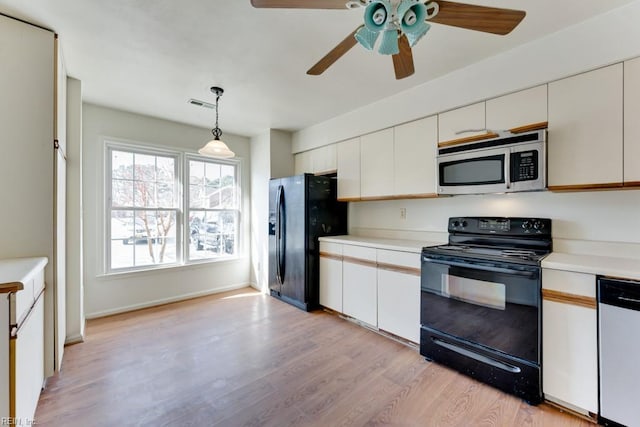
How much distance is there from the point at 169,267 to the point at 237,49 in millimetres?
2904

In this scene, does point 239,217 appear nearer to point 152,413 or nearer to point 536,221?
A: point 152,413

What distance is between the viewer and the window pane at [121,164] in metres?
3.39

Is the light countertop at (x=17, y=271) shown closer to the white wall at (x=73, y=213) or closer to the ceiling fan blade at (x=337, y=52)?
the white wall at (x=73, y=213)

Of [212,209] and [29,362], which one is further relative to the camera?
[212,209]

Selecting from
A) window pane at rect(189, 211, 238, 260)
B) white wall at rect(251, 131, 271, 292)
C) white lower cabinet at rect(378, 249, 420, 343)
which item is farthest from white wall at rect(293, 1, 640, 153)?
window pane at rect(189, 211, 238, 260)

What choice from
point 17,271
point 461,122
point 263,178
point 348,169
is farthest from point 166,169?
point 461,122

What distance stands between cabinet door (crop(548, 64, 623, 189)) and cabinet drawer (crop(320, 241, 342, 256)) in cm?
199

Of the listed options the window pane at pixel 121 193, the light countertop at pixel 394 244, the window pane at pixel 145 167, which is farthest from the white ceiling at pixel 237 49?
the light countertop at pixel 394 244

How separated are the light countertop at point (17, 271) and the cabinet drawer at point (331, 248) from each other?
8.05 feet

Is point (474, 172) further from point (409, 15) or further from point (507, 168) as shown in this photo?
point (409, 15)

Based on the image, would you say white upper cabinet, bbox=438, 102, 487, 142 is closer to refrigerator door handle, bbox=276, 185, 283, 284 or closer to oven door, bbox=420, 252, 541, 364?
oven door, bbox=420, 252, 541, 364

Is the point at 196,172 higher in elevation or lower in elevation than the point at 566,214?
higher

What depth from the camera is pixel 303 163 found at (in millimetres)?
4168

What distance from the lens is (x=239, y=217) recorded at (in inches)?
178
